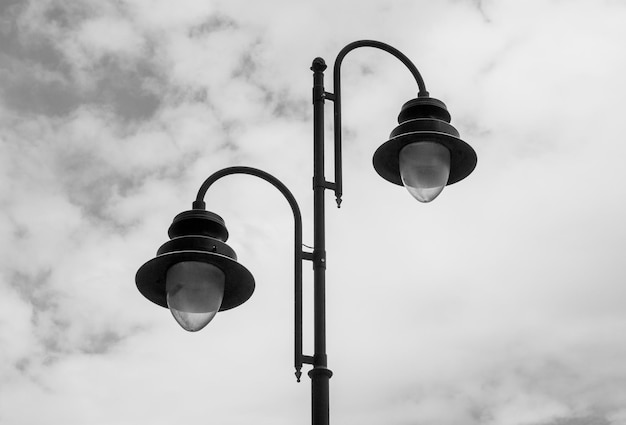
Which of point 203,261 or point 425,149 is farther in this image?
point 425,149

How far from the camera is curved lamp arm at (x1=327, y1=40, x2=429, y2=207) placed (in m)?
8.12

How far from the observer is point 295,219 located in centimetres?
790

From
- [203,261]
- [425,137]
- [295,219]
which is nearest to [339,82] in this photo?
[425,137]

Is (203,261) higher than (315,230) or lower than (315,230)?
lower

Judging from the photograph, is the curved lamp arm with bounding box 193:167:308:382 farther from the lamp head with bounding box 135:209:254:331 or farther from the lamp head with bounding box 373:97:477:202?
the lamp head with bounding box 373:97:477:202

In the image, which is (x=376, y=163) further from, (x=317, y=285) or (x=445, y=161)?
(x=317, y=285)

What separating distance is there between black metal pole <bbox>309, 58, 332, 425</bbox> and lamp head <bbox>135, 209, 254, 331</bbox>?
542 millimetres

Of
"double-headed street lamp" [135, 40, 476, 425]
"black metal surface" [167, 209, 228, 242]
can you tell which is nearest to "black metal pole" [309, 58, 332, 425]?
"double-headed street lamp" [135, 40, 476, 425]

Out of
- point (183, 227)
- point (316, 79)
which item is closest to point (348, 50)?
point (316, 79)

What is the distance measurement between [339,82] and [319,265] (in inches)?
65.5

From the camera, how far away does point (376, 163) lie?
8.47 m

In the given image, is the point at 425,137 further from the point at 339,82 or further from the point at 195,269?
the point at 195,269

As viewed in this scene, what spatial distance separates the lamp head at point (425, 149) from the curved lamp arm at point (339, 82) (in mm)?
335

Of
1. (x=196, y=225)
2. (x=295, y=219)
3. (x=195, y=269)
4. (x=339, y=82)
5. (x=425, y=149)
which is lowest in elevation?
(x=195, y=269)
